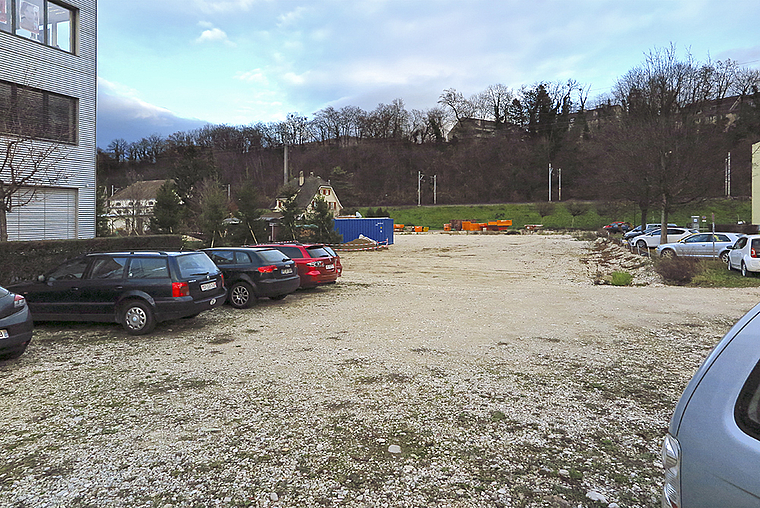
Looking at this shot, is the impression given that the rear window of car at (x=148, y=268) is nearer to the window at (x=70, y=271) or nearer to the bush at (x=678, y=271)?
the window at (x=70, y=271)

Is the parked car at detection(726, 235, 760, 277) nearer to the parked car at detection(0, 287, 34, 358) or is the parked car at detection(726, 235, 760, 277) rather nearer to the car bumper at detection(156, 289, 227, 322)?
the car bumper at detection(156, 289, 227, 322)

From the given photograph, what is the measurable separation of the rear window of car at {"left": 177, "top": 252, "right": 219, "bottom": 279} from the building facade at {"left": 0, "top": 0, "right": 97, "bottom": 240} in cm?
907

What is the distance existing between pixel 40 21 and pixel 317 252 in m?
12.7

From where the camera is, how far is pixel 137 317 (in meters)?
8.20

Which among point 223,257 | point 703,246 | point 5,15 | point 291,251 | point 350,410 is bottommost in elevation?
point 350,410

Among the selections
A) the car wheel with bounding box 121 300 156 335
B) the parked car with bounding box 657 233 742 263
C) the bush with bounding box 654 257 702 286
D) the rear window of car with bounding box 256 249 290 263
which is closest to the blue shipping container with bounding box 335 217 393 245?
the parked car with bounding box 657 233 742 263

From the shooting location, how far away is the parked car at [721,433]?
1.71 metres

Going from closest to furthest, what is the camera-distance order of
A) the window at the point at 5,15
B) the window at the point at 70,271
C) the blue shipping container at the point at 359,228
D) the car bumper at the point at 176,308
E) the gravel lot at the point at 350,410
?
the gravel lot at the point at 350,410, the car bumper at the point at 176,308, the window at the point at 70,271, the window at the point at 5,15, the blue shipping container at the point at 359,228

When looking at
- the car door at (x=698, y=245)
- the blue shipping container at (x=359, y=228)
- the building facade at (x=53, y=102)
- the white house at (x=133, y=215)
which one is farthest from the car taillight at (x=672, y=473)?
the blue shipping container at (x=359, y=228)

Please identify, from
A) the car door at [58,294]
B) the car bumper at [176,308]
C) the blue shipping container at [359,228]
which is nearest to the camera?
the car bumper at [176,308]

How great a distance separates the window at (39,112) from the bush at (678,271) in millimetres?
19913

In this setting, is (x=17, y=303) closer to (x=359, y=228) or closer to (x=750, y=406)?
(x=750, y=406)

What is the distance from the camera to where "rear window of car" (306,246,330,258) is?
1368 cm

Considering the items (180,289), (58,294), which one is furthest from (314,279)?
(58,294)
